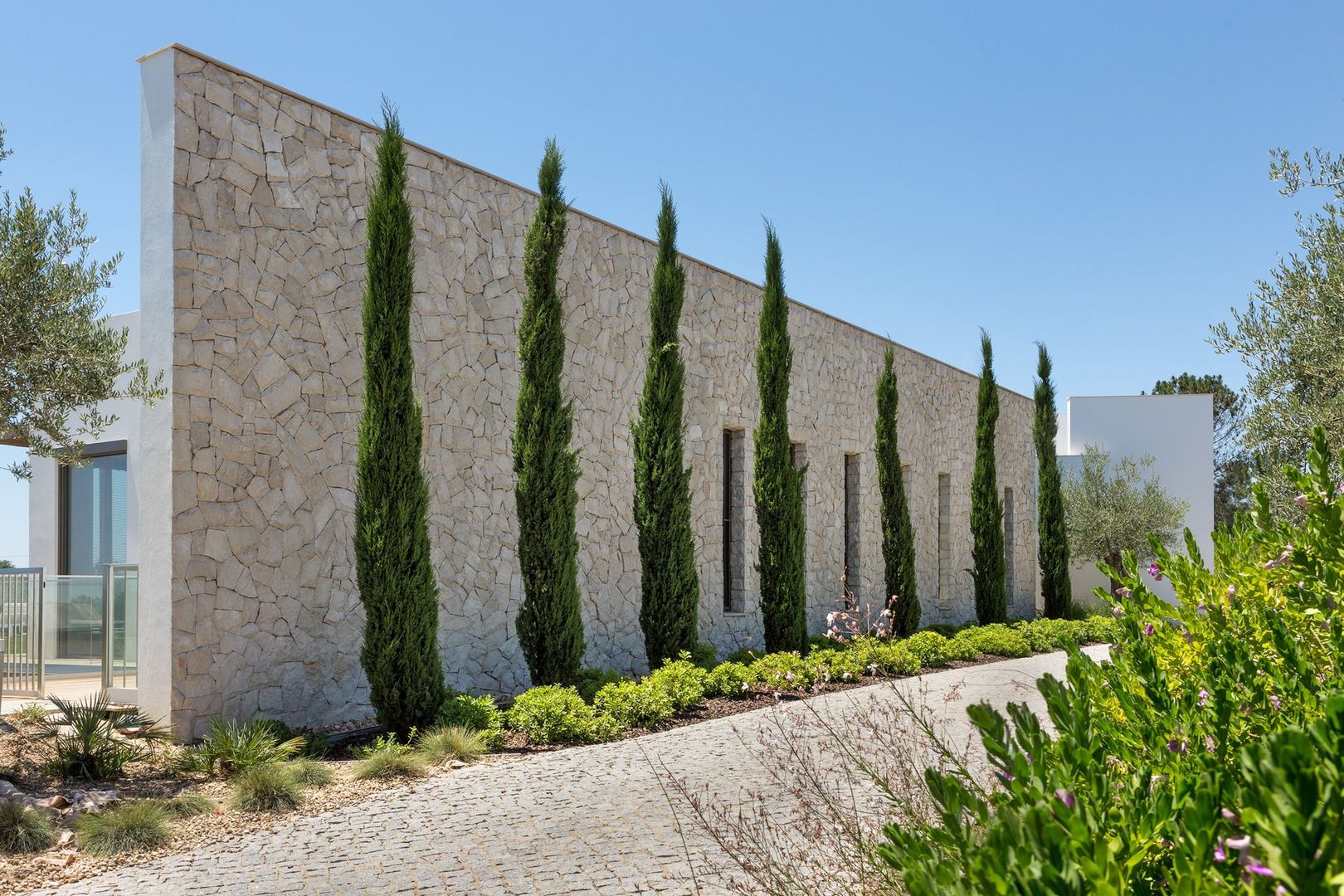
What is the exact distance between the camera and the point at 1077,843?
144 cm

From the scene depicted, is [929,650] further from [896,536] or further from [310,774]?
[310,774]

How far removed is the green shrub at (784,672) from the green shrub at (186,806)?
5.69 m

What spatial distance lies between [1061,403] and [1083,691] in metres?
28.6

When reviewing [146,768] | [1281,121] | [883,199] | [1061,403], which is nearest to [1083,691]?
[146,768]

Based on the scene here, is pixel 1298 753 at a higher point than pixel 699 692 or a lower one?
higher

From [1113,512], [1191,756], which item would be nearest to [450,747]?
[1191,756]

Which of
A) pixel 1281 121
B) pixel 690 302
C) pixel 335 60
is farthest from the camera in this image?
pixel 690 302

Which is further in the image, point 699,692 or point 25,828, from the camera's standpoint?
point 699,692

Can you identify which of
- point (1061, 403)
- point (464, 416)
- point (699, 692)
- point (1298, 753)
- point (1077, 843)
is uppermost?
point (1061, 403)

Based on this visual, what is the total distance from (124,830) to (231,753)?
1.62 metres

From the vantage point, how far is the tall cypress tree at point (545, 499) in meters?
10.3

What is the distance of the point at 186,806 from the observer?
6.26m

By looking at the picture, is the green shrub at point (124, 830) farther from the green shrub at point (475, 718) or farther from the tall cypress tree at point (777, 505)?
the tall cypress tree at point (777, 505)

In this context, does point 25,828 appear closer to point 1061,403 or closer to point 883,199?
point 883,199
